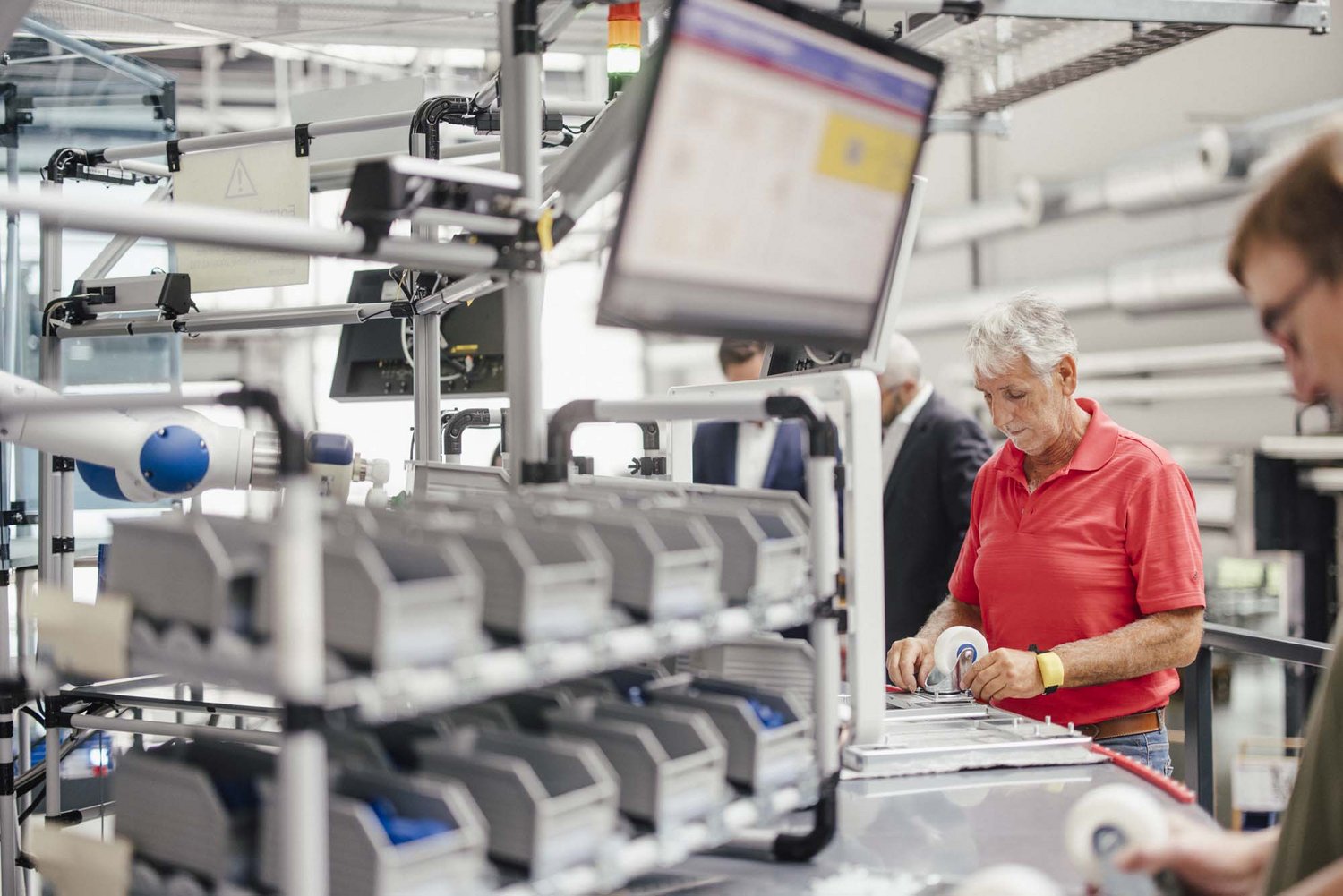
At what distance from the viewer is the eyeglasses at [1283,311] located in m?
1.17

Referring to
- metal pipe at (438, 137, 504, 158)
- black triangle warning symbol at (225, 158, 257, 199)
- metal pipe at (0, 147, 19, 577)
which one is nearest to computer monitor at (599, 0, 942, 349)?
metal pipe at (438, 137, 504, 158)

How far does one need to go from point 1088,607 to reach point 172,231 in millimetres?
1909

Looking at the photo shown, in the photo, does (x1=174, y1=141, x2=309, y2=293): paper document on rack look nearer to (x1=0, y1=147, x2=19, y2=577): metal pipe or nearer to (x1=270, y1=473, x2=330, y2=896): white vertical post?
(x1=0, y1=147, x2=19, y2=577): metal pipe

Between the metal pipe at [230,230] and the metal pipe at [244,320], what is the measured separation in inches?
61.4

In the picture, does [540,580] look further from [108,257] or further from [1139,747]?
[108,257]

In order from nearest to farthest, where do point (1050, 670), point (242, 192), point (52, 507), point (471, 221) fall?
point (471, 221) → point (1050, 670) → point (242, 192) → point (52, 507)

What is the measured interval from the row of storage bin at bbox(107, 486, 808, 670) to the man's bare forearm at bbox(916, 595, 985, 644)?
131 centimetres

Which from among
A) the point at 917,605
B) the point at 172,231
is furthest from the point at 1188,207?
the point at 172,231

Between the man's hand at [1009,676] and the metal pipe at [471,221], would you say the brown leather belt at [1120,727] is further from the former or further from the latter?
the metal pipe at [471,221]

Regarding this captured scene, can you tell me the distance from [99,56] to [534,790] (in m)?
4.25

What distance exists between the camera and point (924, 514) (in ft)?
11.5

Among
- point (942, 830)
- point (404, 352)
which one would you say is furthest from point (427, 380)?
point (942, 830)

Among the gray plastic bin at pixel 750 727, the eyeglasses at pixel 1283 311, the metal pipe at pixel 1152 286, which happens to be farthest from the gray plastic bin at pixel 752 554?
the metal pipe at pixel 1152 286

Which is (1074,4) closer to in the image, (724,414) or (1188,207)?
(724,414)
